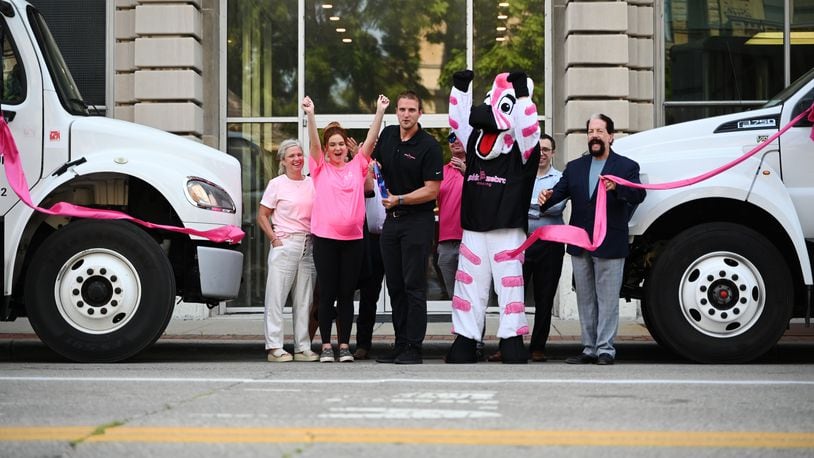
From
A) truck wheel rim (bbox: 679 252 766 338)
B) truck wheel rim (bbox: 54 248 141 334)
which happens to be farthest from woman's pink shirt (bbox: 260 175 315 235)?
truck wheel rim (bbox: 679 252 766 338)

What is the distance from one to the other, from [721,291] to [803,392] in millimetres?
2036

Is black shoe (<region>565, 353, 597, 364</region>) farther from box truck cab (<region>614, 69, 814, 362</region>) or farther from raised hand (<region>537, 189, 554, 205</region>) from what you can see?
raised hand (<region>537, 189, 554, 205</region>)

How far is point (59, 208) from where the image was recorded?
29.8 ft

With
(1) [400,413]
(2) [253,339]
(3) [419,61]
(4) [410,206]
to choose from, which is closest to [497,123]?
(4) [410,206]

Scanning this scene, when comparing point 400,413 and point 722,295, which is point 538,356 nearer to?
point 722,295

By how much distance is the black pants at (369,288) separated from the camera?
990 cm

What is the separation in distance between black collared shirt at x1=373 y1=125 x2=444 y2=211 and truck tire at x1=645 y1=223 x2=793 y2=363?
6.02 feet

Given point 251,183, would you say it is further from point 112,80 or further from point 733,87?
point 733,87

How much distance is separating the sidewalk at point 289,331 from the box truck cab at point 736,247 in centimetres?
283

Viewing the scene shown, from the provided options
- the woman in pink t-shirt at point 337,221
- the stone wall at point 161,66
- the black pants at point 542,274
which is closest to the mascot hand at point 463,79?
the woman in pink t-shirt at point 337,221

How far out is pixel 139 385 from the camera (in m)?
7.08

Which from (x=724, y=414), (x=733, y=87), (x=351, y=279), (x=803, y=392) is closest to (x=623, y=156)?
(x=351, y=279)

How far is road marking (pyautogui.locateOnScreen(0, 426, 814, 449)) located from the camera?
5121mm

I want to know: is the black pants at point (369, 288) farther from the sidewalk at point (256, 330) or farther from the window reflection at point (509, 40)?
the window reflection at point (509, 40)
